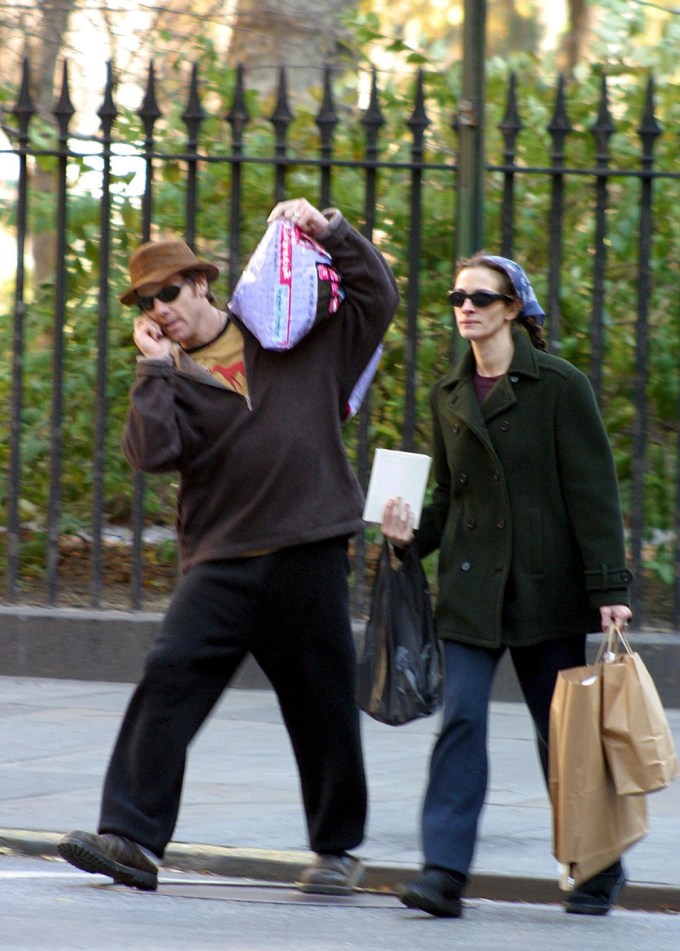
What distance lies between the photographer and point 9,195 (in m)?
9.52

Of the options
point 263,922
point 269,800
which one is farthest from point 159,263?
point 269,800

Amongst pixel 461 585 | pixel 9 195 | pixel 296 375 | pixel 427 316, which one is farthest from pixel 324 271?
pixel 9 195

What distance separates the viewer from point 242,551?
15.3 feet

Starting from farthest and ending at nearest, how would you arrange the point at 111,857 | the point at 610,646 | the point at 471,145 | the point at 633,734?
the point at 471,145 < the point at 111,857 < the point at 610,646 < the point at 633,734

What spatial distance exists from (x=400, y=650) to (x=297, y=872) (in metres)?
0.81

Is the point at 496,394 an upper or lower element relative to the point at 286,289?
lower

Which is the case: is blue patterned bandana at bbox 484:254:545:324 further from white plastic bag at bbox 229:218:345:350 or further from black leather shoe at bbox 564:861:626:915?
black leather shoe at bbox 564:861:626:915

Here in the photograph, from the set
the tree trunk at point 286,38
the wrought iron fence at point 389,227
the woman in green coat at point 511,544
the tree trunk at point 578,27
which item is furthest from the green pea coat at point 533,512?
the tree trunk at point 578,27

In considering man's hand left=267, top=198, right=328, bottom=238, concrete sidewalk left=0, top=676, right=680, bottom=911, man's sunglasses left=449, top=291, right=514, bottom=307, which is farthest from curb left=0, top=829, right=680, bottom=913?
man's hand left=267, top=198, right=328, bottom=238

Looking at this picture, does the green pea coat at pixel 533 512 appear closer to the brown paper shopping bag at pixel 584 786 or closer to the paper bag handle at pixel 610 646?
the paper bag handle at pixel 610 646

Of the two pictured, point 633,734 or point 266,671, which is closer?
point 633,734

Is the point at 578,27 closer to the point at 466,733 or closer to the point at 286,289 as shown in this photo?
the point at 286,289

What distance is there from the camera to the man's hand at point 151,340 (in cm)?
466

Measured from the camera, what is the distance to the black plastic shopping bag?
4.65 meters
